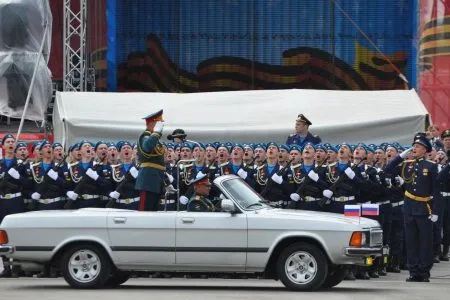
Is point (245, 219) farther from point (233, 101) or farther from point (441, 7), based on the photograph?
point (441, 7)

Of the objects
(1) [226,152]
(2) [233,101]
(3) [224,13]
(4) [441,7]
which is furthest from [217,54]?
(1) [226,152]

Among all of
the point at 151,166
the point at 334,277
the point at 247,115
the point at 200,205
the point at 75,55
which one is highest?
the point at 75,55

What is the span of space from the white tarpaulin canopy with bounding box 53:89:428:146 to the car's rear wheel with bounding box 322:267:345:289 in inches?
243

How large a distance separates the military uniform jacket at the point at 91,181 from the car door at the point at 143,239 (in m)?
3.10

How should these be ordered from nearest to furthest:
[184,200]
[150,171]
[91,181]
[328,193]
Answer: [150,171]
[184,200]
[328,193]
[91,181]

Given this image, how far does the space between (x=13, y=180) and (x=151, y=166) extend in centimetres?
277

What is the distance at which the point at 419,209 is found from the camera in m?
17.0

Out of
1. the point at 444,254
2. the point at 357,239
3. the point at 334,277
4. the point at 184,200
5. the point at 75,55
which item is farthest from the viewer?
A: the point at 75,55

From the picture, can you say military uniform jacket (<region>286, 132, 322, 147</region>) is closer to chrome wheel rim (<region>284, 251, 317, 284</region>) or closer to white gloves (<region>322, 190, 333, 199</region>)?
white gloves (<region>322, 190, 333, 199</region>)

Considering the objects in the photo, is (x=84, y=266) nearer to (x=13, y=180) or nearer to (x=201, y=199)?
(x=201, y=199)

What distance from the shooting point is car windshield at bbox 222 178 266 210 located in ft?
50.3

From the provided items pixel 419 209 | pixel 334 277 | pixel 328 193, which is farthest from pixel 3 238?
pixel 419 209

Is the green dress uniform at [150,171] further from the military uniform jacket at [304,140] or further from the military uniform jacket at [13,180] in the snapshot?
the military uniform jacket at [304,140]

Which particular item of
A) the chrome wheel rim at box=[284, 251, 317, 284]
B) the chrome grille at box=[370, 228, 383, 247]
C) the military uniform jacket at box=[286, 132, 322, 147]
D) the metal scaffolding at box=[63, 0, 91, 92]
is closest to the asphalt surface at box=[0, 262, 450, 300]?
the chrome wheel rim at box=[284, 251, 317, 284]
